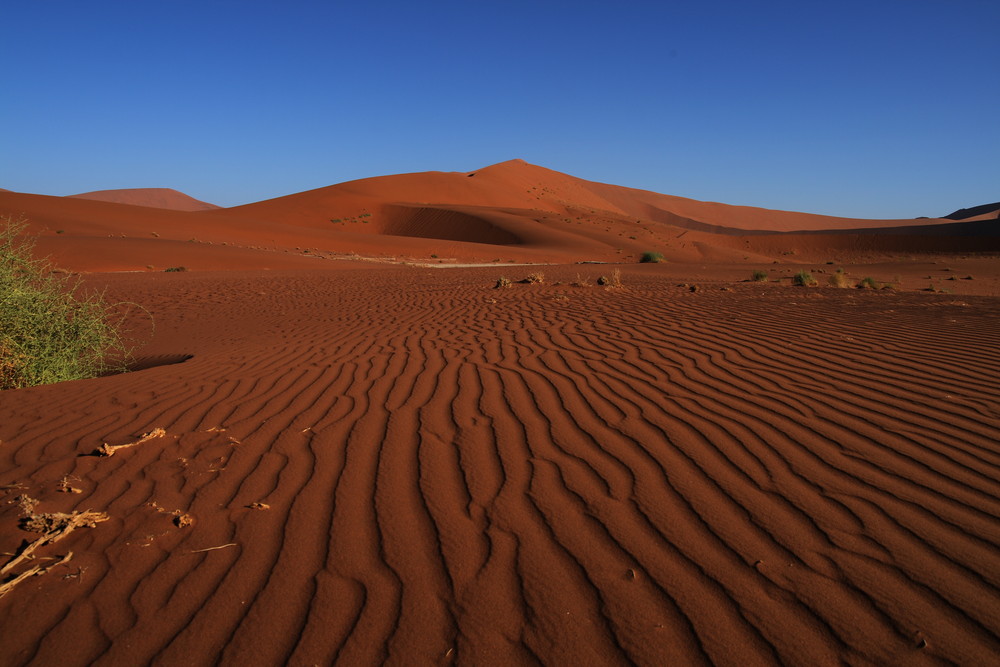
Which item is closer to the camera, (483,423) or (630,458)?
(630,458)

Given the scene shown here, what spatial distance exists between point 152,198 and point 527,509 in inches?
7551

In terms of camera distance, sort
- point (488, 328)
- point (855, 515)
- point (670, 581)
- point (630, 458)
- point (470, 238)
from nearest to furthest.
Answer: point (670, 581), point (855, 515), point (630, 458), point (488, 328), point (470, 238)

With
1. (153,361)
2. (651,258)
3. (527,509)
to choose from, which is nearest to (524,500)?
(527,509)

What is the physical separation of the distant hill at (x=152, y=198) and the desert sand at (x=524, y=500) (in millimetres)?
173097

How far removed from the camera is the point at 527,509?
8.77 ft

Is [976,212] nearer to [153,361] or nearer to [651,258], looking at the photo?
[651,258]

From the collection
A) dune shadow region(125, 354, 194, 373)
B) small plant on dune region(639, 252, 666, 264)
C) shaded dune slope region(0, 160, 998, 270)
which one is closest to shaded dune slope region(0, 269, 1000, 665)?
dune shadow region(125, 354, 194, 373)

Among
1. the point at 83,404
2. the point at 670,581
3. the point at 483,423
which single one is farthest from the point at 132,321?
the point at 670,581

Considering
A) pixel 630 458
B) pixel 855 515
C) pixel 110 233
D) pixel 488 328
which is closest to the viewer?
pixel 855 515

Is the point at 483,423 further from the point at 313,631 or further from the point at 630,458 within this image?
the point at 313,631

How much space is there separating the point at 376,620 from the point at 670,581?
1.09 metres

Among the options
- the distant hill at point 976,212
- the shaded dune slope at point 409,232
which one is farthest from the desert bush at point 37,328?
the distant hill at point 976,212

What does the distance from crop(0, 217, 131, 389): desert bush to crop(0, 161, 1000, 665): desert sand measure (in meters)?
0.45

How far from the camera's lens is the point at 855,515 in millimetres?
2527
